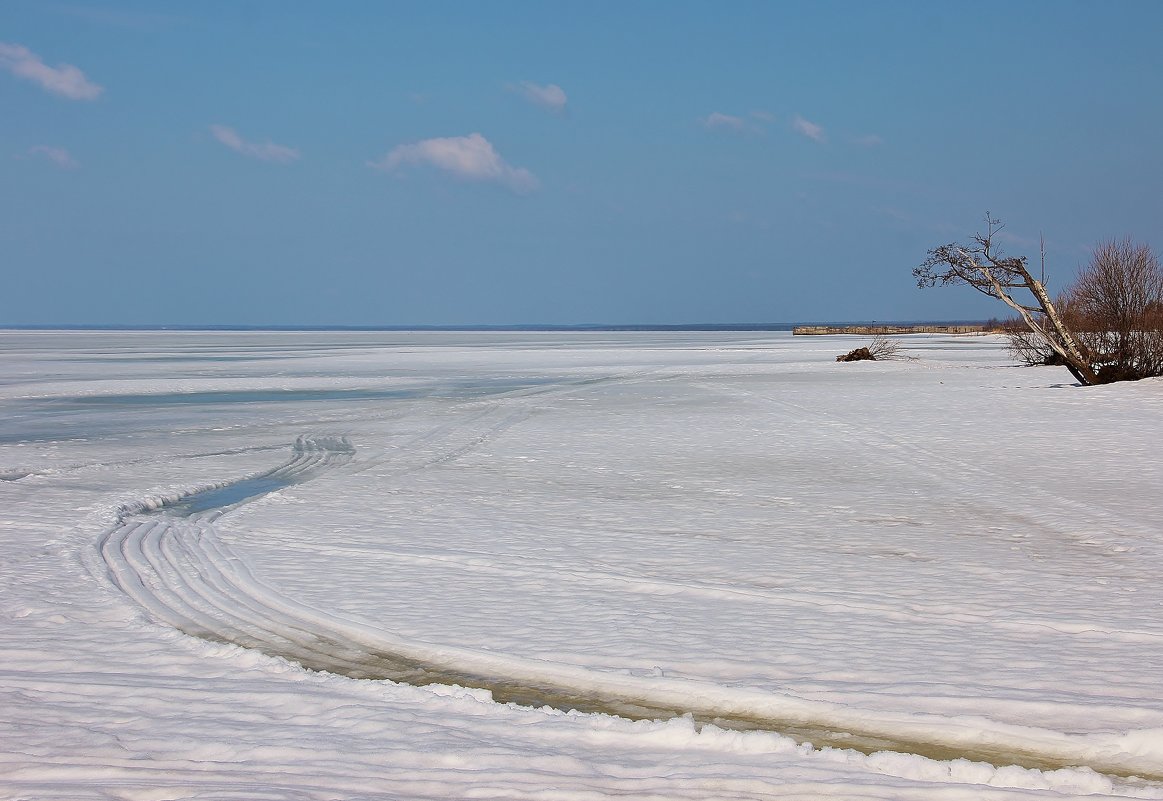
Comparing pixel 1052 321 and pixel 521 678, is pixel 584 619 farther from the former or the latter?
pixel 1052 321

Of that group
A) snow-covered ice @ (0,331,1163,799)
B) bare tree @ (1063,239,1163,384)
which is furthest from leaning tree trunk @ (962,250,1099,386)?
snow-covered ice @ (0,331,1163,799)

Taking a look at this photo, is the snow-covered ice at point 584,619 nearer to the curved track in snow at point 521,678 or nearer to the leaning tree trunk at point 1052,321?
the curved track in snow at point 521,678

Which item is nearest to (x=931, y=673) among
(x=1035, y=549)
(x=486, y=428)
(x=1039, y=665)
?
(x=1039, y=665)

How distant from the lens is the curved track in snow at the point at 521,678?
438 centimetres

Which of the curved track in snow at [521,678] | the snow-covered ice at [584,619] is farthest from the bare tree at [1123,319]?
the curved track in snow at [521,678]

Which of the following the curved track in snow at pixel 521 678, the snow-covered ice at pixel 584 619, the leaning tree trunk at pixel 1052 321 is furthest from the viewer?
the leaning tree trunk at pixel 1052 321

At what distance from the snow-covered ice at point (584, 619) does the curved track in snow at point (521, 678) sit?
2cm

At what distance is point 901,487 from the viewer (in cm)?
1105

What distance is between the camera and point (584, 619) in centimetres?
623

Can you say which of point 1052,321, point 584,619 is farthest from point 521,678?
point 1052,321

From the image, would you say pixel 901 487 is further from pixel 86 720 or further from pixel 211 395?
pixel 211 395

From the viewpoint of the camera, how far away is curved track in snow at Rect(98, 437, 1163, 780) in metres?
4.38

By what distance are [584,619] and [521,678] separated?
102cm

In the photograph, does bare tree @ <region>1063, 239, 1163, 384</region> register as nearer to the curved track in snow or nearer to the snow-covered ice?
the snow-covered ice
